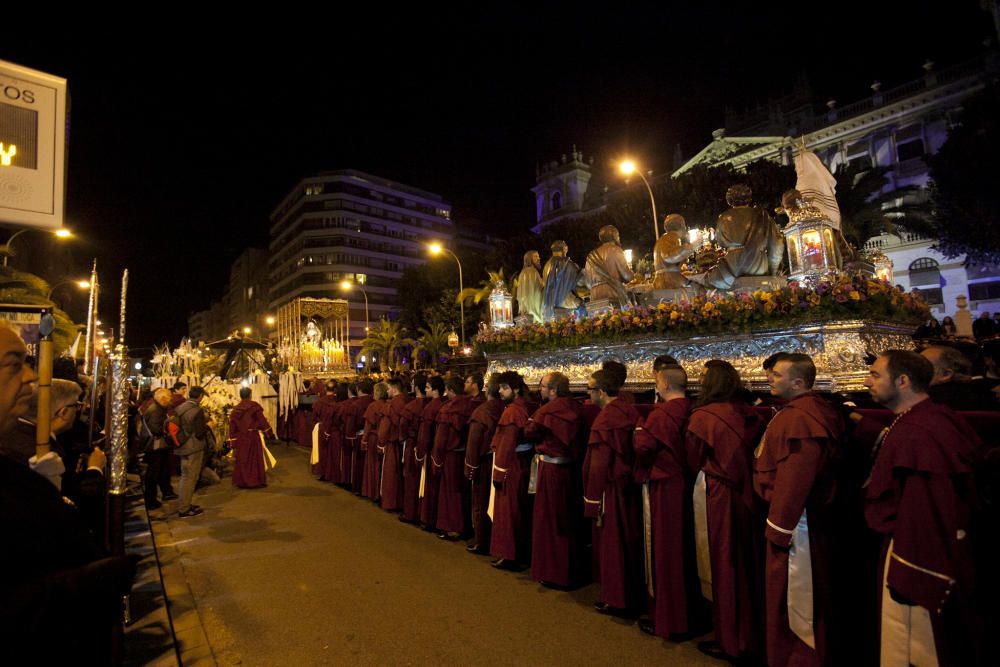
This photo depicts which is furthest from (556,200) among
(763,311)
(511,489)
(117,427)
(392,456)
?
(117,427)

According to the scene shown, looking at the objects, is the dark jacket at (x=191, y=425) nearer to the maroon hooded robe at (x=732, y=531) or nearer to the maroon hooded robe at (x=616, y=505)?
the maroon hooded robe at (x=616, y=505)

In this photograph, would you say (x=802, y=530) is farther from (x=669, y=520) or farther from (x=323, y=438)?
(x=323, y=438)

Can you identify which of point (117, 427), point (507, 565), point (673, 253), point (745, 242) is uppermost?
point (673, 253)

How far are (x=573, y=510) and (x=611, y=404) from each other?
1.35 metres

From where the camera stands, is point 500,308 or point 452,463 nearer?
point 452,463

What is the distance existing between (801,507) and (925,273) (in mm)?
44369

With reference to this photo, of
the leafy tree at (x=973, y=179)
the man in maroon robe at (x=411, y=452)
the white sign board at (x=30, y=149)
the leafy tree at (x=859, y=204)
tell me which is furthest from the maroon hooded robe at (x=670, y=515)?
the leafy tree at (x=973, y=179)

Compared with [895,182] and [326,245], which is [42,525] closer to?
[895,182]

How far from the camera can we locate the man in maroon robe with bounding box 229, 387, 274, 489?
35.2 feet

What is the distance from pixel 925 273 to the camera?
36.9 metres

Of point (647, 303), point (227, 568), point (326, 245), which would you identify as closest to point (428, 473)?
point (227, 568)

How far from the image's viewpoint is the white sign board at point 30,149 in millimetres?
3365

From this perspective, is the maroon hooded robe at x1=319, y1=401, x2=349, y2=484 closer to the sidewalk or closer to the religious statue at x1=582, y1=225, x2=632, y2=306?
the sidewalk

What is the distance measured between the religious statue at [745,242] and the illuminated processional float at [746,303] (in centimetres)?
1
